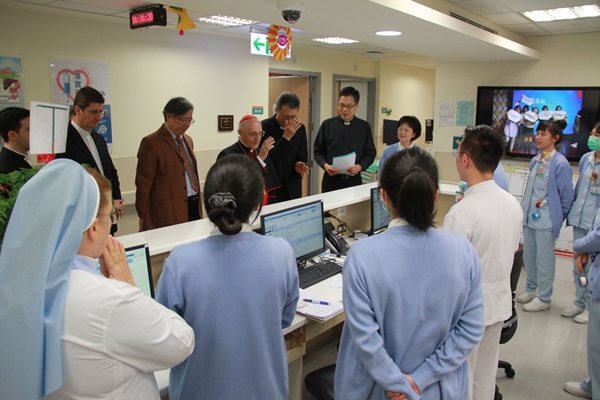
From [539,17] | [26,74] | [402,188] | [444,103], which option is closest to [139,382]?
[402,188]

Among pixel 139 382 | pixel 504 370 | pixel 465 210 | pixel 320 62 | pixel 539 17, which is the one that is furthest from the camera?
pixel 320 62

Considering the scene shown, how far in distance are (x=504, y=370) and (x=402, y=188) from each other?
7.40ft

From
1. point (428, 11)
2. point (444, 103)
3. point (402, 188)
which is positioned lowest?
point (402, 188)

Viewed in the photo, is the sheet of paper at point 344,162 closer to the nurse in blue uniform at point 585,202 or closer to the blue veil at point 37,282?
the nurse in blue uniform at point 585,202

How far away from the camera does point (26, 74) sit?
13.2 feet

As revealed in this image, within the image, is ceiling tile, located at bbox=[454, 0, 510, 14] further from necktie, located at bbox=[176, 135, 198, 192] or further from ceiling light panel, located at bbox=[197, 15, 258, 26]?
necktie, located at bbox=[176, 135, 198, 192]

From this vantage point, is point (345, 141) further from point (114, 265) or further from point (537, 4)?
point (114, 265)

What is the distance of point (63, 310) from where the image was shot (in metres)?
0.94

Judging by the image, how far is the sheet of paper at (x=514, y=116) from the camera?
17.1 feet

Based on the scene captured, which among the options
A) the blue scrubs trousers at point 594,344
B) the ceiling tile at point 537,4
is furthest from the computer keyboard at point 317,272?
the ceiling tile at point 537,4

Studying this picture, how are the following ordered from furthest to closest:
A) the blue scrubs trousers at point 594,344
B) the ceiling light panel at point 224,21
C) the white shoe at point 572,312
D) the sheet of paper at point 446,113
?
the sheet of paper at point 446,113 → the ceiling light panel at point 224,21 → the white shoe at point 572,312 → the blue scrubs trousers at point 594,344

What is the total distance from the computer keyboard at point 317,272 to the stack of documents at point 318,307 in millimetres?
160

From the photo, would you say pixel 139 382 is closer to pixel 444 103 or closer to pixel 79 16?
pixel 79 16

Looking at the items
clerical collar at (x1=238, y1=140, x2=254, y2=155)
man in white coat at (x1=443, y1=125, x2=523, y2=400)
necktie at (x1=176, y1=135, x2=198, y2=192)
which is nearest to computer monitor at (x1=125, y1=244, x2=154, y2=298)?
man in white coat at (x1=443, y1=125, x2=523, y2=400)
